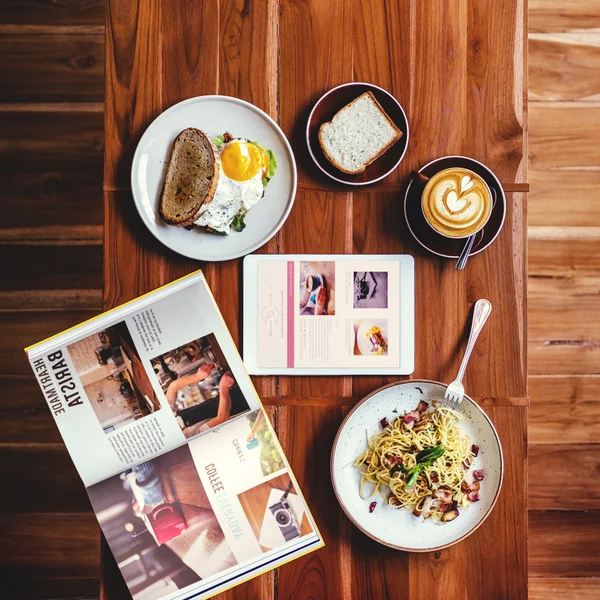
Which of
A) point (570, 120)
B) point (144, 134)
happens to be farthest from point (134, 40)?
point (570, 120)

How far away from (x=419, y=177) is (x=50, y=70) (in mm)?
1194

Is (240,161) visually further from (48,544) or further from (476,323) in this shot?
(48,544)

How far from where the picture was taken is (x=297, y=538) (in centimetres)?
104

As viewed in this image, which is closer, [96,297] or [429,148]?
[429,148]

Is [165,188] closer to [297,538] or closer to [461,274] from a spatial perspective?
[461,274]

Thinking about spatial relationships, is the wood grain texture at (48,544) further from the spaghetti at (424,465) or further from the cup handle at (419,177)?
the cup handle at (419,177)

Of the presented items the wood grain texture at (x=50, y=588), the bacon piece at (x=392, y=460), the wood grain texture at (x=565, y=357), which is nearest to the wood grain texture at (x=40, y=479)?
the wood grain texture at (x=50, y=588)

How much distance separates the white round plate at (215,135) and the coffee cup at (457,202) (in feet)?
0.81

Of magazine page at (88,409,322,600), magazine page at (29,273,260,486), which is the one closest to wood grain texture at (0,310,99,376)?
magazine page at (29,273,260,486)

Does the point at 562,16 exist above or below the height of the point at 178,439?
above

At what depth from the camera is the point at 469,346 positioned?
40.9 inches

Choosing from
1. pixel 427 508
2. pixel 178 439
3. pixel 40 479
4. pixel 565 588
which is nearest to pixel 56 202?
pixel 40 479

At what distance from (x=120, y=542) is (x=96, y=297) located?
78 cm

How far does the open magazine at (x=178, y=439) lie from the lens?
104 cm
